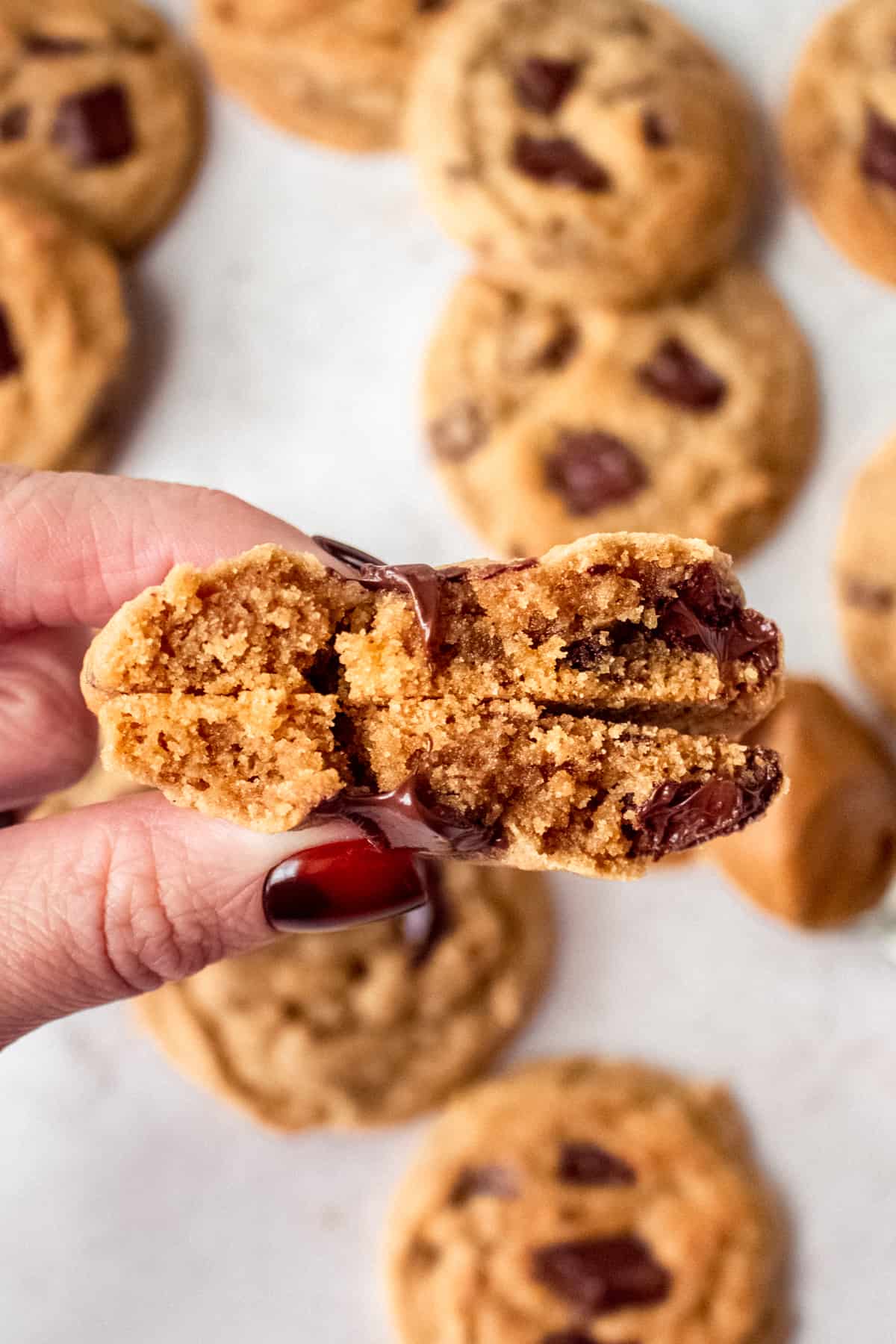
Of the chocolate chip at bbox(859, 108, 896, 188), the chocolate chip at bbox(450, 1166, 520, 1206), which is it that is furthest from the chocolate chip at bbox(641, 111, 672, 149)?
the chocolate chip at bbox(450, 1166, 520, 1206)

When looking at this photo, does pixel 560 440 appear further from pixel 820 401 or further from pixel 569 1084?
pixel 569 1084

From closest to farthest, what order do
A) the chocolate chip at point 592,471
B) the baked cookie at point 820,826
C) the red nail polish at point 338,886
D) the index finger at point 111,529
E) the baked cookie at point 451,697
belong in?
the baked cookie at point 451,697, the red nail polish at point 338,886, the index finger at point 111,529, the baked cookie at point 820,826, the chocolate chip at point 592,471

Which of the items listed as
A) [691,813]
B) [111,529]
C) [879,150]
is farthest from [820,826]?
[111,529]

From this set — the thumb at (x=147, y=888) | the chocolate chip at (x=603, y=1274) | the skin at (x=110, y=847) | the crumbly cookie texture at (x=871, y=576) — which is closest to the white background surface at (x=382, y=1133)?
the crumbly cookie texture at (x=871, y=576)

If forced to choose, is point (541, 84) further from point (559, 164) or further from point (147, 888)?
point (147, 888)

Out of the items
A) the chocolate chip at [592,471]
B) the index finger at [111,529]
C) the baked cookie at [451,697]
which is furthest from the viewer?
the chocolate chip at [592,471]

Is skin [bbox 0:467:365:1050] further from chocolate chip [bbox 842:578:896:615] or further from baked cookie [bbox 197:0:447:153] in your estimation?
chocolate chip [bbox 842:578:896:615]

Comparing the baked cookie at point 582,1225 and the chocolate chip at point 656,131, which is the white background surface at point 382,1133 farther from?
the chocolate chip at point 656,131
